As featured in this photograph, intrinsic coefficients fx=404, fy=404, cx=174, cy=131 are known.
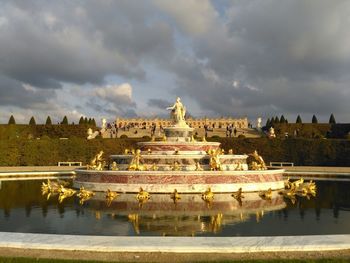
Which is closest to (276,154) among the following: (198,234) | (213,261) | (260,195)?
(260,195)

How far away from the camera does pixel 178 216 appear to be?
60.1 feet

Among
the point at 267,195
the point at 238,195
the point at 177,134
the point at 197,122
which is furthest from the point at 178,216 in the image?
the point at 197,122

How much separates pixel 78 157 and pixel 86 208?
3390 centimetres

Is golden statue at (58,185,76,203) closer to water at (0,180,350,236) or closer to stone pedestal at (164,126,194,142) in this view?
water at (0,180,350,236)

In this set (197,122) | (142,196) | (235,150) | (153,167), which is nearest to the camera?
(142,196)

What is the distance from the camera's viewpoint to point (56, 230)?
50.8ft

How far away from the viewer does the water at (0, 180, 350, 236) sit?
15477 mm

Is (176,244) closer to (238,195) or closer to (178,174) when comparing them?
(238,195)

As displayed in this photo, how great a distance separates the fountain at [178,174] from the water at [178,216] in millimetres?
997

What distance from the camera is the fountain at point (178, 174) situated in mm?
25172

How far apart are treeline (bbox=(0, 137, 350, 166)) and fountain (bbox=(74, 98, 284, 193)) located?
70.6 ft

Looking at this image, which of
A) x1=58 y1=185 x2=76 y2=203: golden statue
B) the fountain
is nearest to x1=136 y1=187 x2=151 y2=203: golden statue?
the fountain

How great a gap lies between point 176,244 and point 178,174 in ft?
42.0

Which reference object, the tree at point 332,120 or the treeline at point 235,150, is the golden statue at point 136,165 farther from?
the tree at point 332,120
